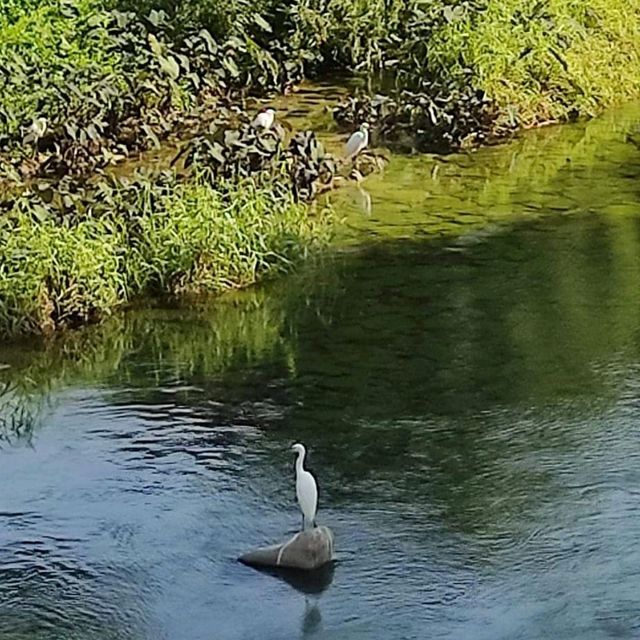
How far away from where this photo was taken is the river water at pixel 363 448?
235 inches

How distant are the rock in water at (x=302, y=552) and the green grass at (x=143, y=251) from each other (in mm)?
3205

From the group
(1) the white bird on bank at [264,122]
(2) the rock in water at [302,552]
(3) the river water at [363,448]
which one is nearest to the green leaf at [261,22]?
(1) the white bird on bank at [264,122]

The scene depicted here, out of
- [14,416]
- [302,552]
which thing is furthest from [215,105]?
[302,552]

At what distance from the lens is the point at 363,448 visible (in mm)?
7430

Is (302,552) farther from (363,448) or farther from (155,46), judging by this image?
(155,46)

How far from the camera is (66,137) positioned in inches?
484

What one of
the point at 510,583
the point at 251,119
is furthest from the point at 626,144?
the point at 510,583

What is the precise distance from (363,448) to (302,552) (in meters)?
1.34

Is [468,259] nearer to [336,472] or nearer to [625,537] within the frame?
[336,472]

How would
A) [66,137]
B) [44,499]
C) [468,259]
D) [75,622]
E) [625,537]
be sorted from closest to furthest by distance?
[75,622], [625,537], [44,499], [468,259], [66,137]

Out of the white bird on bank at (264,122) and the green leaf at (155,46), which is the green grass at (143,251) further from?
the green leaf at (155,46)


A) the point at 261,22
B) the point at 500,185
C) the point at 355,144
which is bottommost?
the point at 500,185

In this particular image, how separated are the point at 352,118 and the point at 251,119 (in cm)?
Answer: 95

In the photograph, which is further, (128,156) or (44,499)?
(128,156)
